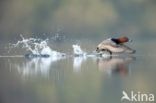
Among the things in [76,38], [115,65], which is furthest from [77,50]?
[115,65]

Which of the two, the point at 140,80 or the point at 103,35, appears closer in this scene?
the point at 140,80

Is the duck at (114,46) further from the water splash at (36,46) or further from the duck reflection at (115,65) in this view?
the water splash at (36,46)

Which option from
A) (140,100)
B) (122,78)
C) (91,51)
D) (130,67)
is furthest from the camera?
(91,51)

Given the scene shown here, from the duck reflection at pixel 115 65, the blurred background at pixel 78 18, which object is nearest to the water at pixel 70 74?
the duck reflection at pixel 115 65

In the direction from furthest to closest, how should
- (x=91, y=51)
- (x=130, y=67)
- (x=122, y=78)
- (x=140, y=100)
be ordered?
(x=91, y=51), (x=130, y=67), (x=122, y=78), (x=140, y=100)

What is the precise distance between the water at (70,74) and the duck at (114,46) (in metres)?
0.05

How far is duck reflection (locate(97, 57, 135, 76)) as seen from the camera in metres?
3.02

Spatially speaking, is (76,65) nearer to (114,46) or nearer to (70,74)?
(70,74)

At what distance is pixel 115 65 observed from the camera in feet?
10.3

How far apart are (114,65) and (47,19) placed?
799 millimetres

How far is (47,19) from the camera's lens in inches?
143

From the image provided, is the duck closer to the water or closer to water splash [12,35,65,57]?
the water

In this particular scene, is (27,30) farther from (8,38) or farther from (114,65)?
(114,65)

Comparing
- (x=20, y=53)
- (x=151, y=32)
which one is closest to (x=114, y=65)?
(x=151, y=32)
